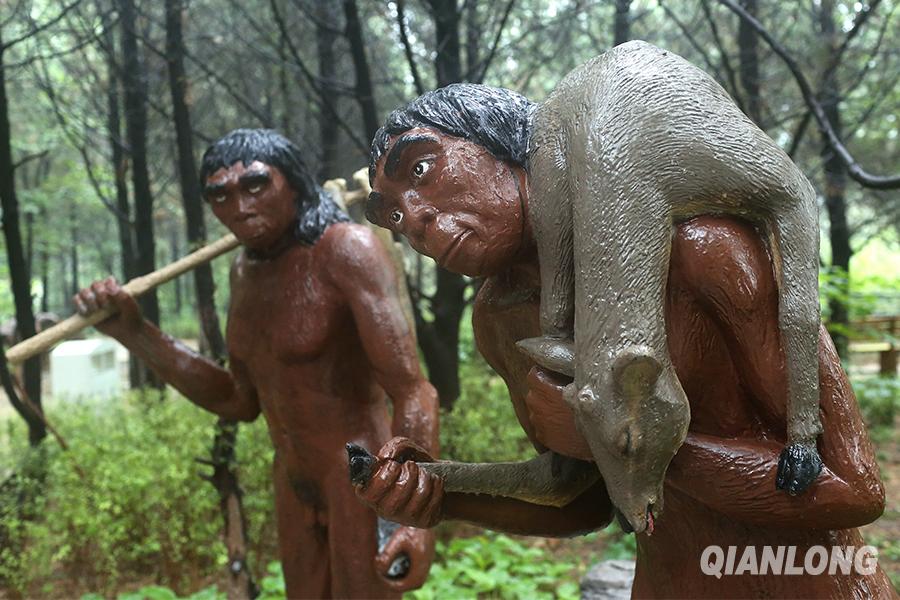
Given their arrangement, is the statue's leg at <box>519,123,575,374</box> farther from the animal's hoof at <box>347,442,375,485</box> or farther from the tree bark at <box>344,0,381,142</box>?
the tree bark at <box>344,0,381,142</box>

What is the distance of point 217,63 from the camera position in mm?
4676

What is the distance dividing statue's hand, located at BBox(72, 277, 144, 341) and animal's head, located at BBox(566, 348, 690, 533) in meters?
1.49

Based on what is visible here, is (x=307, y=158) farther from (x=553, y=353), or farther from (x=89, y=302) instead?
(x=553, y=353)

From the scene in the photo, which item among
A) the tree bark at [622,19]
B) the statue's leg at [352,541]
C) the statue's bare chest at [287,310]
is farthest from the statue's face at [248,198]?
the tree bark at [622,19]

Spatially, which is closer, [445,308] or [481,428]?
[445,308]

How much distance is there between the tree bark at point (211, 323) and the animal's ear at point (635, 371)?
2065 mm

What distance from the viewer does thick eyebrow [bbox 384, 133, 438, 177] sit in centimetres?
84

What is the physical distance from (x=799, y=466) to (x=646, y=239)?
292 mm

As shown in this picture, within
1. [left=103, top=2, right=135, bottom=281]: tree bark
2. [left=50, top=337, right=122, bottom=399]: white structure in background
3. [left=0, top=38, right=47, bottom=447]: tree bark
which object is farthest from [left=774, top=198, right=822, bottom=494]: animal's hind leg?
[left=50, top=337, right=122, bottom=399]: white structure in background

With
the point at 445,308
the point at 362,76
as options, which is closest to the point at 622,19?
the point at 362,76

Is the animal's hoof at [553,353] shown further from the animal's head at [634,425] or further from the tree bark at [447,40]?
the tree bark at [447,40]

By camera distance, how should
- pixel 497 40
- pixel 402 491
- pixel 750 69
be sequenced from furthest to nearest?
pixel 750 69 < pixel 497 40 < pixel 402 491

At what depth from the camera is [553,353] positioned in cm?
77

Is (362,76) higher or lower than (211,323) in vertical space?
higher
